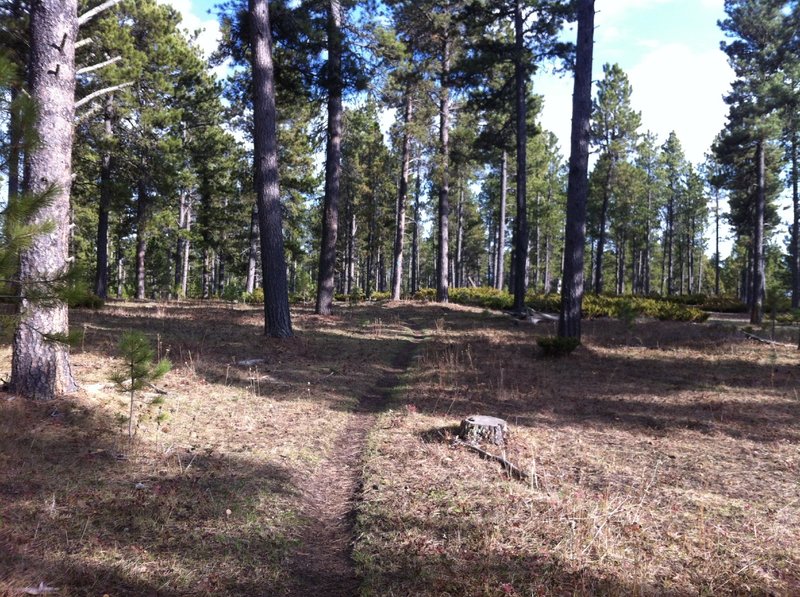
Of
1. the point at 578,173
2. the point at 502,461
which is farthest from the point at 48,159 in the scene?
the point at 578,173

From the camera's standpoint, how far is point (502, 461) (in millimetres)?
4754

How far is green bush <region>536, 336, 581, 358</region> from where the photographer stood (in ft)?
32.8

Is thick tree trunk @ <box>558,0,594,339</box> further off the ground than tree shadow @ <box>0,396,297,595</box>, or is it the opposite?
thick tree trunk @ <box>558,0,594,339</box>

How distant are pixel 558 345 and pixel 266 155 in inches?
286

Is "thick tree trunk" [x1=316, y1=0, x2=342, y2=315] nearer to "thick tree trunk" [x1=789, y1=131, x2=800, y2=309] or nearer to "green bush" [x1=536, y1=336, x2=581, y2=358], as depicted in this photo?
"green bush" [x1=536, y1=336, x2=581, y2=358]

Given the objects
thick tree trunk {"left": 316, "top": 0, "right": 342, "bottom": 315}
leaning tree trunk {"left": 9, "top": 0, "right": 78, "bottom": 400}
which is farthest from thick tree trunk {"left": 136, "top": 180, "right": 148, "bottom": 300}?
leaning tree trunk {"left": 9, "top": 0, "right": 78, "bottom": 400}

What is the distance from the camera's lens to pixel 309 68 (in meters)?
12.7

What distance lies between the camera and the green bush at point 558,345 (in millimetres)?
10008

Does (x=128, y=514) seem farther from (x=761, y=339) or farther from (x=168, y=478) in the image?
(x=761, y=339)

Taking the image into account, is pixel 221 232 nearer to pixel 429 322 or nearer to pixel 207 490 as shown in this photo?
pixel 429 322

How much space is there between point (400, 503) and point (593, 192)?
3728cm

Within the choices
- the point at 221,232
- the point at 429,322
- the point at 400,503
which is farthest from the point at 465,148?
the point at 400,503

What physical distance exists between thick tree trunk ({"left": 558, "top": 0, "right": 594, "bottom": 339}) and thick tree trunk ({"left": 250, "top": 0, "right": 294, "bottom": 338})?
6.29 m

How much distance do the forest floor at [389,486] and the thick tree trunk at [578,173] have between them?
9.44ft
